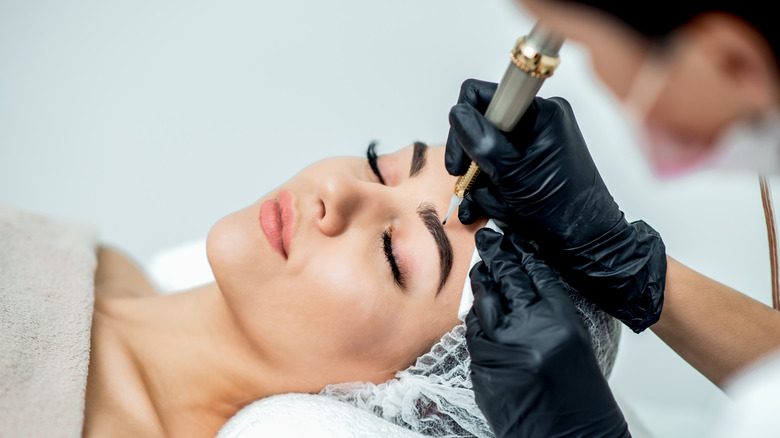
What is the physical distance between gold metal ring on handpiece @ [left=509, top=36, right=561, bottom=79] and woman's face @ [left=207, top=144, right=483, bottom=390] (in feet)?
1.24

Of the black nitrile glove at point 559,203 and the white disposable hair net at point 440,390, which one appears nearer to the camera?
the black nitrile glove at point 559,203

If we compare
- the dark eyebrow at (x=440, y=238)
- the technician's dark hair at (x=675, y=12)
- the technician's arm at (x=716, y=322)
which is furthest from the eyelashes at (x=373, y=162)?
the technician's dark hair at (x=675, y=12)

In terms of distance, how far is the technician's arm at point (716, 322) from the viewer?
1.10m

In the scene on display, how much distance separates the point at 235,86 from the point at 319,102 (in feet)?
0.97

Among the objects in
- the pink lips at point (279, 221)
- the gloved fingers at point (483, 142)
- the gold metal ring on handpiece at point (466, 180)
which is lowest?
the pink lips at point (279, 221)

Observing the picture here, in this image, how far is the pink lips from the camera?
1.07m

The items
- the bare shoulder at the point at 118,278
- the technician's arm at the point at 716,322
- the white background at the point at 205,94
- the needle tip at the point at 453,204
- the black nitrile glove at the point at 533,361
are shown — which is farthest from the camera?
the white background at the point at 205,94

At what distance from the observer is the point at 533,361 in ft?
2.85

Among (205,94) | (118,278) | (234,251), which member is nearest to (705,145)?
(234,251)

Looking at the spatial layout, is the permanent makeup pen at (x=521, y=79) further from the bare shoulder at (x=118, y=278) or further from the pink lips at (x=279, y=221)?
the bare shoulder at (x=118, y=278)

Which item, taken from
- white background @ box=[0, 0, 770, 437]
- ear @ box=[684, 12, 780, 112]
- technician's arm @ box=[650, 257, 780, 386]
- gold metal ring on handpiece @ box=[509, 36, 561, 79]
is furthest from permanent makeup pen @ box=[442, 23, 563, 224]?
white background @ box=[0, 0, 770, 437]

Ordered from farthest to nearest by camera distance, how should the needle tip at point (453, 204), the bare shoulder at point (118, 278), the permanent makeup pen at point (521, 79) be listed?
1. the bare shoulder at point (118, 278)
2. the needle tip at point (453, 204)
3. the permanent makeup pen at point (521, 79)

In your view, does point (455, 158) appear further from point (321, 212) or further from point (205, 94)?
point (205, 94)

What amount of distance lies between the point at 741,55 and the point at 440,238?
604 millimetres
